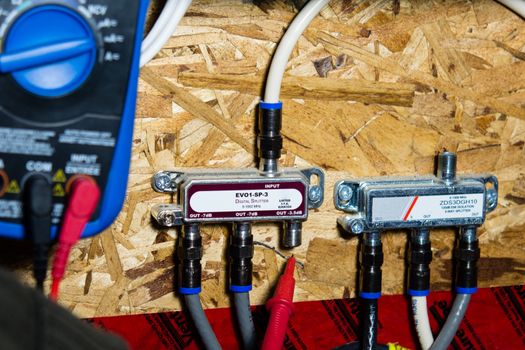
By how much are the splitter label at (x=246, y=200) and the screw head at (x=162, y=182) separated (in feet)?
0.17

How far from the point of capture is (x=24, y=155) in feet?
2.62

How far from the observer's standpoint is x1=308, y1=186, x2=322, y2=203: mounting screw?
1052mm

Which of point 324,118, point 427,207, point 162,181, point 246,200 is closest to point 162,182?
point 162,181

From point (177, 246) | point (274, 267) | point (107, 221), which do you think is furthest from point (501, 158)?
point (107, 221)

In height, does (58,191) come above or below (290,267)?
above

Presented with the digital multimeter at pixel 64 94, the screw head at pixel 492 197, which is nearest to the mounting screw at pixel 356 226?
the screw head at pixel 492 197

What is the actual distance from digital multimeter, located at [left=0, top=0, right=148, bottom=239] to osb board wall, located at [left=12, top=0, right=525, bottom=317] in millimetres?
191

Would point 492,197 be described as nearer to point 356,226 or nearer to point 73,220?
point 356,226

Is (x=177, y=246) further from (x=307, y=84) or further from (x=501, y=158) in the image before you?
(x=501, y=158)

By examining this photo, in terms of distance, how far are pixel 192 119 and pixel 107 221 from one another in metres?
0.24

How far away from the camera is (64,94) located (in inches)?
31.6

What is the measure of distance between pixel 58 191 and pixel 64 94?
0.29ft

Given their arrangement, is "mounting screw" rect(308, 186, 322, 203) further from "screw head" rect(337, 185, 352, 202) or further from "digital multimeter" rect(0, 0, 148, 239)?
"digital multimeter" rect(0, 0, 148, 239)

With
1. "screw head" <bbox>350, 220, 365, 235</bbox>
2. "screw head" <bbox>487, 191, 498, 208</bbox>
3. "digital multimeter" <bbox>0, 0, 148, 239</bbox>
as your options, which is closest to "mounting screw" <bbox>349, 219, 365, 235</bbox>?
"screw head" <bbox>350, 220, 365, 235</bbox>
